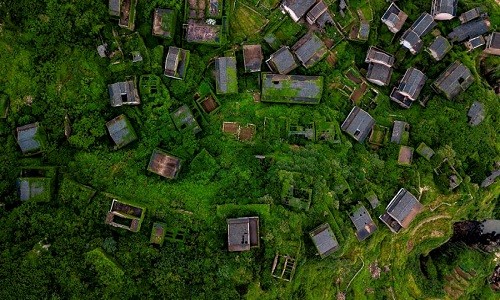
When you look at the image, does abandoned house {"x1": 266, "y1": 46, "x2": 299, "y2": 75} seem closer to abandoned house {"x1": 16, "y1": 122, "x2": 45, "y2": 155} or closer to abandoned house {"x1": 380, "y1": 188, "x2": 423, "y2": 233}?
abandoned house {"x1": 380, "y1": 188, "x2": 423, "y2": 233}

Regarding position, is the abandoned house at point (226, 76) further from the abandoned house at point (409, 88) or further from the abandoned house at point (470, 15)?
the abandoned house at point (470, 15)

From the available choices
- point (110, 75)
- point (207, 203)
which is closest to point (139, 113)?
point (110, 75)

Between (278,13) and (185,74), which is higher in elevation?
(278,13)

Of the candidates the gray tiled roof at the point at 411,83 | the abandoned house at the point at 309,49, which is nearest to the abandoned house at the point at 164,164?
the abandoned house at the point at 309,49

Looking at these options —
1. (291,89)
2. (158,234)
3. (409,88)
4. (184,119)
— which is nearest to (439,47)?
(409,88)

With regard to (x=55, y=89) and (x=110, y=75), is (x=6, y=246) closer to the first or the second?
(x=55, y=89)

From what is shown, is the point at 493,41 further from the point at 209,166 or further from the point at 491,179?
the point at 209,166
